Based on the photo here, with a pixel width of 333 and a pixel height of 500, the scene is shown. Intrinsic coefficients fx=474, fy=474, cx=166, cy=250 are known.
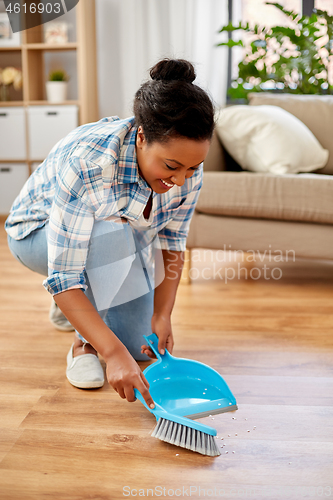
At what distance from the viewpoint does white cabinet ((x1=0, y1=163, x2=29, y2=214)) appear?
3041 mm

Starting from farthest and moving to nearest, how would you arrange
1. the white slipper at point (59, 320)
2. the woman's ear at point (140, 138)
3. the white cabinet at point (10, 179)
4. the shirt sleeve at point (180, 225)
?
the white cabinet at point (10, 179)
the white slipper at point (59, 320)
the shirt sleeve at point (180, 225)
the woman's ear at point (140, 138)

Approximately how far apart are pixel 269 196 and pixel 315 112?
693mm

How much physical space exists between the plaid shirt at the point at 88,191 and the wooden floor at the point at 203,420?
11.0 inches

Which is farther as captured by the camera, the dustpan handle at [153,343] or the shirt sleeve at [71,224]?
the dustpan handle at [153,343]

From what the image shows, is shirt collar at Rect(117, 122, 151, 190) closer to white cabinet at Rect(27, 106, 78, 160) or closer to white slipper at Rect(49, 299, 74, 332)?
white slipper at Rect(49, 299, 74, 332)

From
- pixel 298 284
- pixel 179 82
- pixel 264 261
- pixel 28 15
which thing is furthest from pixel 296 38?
pixel 179 82

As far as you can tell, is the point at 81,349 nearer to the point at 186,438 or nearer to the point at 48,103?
the point at 186,438

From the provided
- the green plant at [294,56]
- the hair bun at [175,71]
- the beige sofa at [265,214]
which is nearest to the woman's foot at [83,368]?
the hair bun at [175,71]

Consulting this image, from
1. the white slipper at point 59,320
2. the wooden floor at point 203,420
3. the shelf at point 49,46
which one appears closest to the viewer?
the wooden floor at point 203,420

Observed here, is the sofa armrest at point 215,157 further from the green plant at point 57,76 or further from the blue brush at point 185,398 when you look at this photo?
the green plant at point 57,76

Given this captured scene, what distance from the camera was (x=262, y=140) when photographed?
1820 mm

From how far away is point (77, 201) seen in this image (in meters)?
0.88

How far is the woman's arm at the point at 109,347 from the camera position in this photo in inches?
31.0

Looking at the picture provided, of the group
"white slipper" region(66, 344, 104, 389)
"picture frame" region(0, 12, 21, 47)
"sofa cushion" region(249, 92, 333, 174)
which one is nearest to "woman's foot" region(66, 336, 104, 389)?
"white slipper" region(66, 344, 104, 389)
